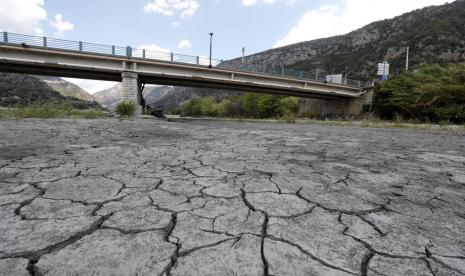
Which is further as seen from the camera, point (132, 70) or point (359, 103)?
point (359, 103)

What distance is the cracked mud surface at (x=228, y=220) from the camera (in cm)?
106

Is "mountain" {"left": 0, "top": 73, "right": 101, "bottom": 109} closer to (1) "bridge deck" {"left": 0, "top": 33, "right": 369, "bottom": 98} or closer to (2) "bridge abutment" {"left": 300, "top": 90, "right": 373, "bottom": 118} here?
(1) "bridge deck" {"left": 0, "top": 33, "right": 369, "bottom": 98}

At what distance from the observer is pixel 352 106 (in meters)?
33.3

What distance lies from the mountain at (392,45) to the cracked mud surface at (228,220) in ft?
170

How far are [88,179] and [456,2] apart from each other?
288 feet

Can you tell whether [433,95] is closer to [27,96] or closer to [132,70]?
[132,70]

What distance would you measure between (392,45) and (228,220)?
73.6 meters

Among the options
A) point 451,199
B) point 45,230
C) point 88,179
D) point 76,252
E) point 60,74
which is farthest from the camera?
point 60,74

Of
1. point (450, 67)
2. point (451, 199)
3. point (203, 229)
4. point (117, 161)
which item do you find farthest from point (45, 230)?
point (450, 67)

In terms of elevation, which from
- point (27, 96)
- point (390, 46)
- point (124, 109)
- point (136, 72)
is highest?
point (390, 46)

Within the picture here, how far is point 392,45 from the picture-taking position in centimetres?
6047

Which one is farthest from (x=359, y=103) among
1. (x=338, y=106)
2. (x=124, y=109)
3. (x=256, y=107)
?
(x=124, y=109)

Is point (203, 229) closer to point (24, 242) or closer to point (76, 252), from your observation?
point (76, 252)

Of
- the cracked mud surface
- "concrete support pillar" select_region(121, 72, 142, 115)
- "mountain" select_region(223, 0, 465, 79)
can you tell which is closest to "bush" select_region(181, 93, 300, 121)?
"mountain" select_region(223, 0, 465, 79)
